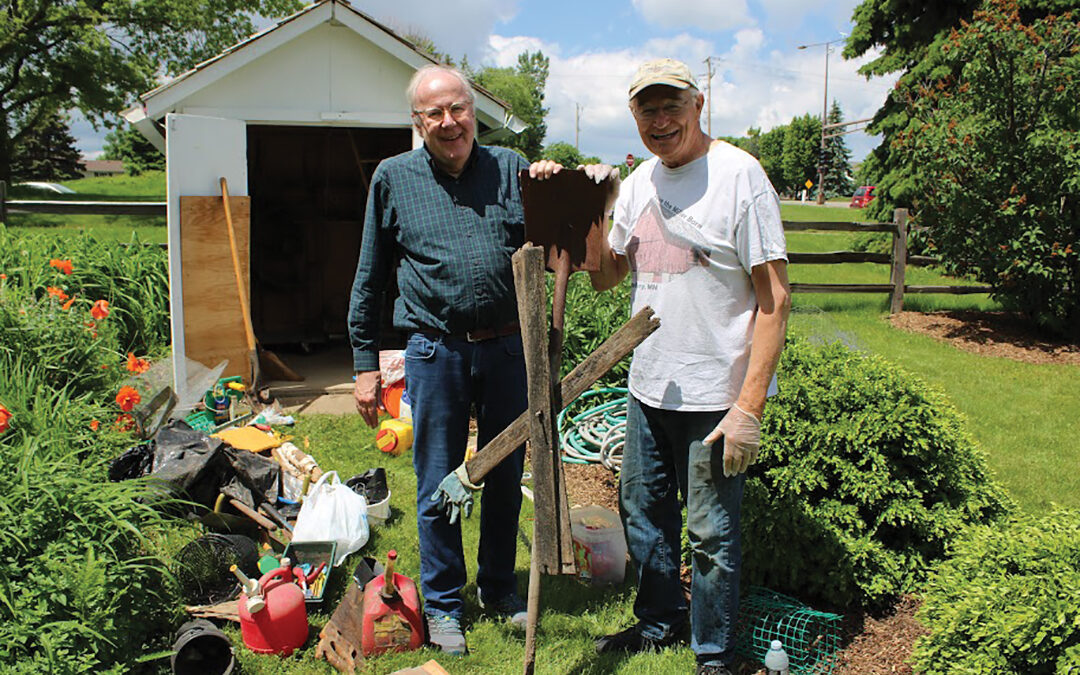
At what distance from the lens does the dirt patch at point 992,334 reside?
888 cm

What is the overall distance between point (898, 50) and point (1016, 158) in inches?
257

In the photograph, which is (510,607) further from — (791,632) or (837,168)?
(837,168)

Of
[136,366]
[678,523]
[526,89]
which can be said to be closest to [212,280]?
[136,366]

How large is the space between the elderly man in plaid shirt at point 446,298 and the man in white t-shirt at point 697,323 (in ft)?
1.52

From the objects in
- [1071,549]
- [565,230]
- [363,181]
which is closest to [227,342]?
[363,181]

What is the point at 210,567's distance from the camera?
141 inches

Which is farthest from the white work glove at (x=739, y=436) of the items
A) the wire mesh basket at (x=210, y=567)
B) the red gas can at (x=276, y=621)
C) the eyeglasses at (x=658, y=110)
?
the wire mesh basket at (x=210, y=567)

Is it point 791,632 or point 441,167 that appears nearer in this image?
point 441,167

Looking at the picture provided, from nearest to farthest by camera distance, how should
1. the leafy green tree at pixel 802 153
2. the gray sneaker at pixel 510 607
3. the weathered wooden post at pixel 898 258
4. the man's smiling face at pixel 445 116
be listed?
the man's smiling face at pixel 445 116 < the gray sneaker at pixel 510 607 < the weathered wooden post at pixel 898 258 < the leafy green tree at pixel 802 153

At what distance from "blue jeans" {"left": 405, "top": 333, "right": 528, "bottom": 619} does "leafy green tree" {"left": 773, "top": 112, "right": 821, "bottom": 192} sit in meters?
77.7

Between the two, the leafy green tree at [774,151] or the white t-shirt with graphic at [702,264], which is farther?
the leafy green tree at [774,151]

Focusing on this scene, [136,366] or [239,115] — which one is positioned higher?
[239,115]

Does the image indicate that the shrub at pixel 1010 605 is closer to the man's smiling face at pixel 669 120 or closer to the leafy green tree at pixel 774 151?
the man's smiling face at pixel 669 120

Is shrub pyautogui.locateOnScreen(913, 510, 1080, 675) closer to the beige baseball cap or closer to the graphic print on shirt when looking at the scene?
the graphic print on shirt
